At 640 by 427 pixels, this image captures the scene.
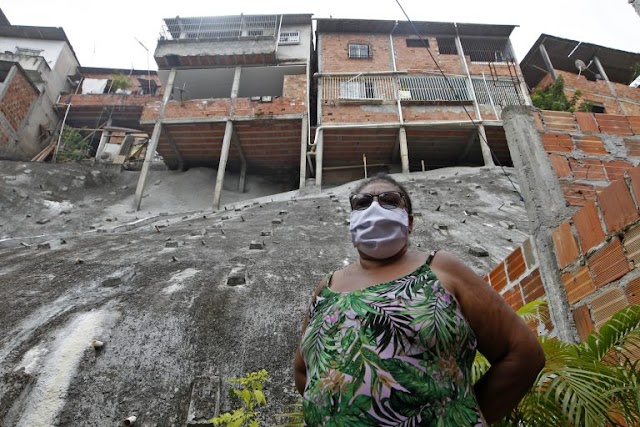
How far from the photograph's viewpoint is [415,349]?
1075 mm

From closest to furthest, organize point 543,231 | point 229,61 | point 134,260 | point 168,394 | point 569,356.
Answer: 1. point 569,356
2. point 543,231
3. point 168,394
4. point 134,260
5. point 229,61

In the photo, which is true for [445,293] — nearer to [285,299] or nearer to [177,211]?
[285,299]

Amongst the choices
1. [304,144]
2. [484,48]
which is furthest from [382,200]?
[484,48]

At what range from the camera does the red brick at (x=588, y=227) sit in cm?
165

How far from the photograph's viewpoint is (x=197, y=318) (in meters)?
3.55

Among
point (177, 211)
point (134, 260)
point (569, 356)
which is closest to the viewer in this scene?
point (569, 356)

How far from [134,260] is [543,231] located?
4882 mm

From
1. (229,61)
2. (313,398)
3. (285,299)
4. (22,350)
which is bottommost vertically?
(313,398)

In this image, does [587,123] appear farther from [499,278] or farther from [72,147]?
[72,147]

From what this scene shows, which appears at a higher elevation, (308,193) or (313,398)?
(308,193)

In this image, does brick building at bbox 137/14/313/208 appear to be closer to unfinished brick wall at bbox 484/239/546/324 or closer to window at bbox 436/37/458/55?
window at bbox 436/37/458/55

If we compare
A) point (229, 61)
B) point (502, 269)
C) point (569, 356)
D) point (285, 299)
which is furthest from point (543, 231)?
point (229, 61)

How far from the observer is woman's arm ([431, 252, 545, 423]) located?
1.17 meters

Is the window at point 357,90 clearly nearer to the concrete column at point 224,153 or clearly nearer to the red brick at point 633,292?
the concrete column at point 224,153
